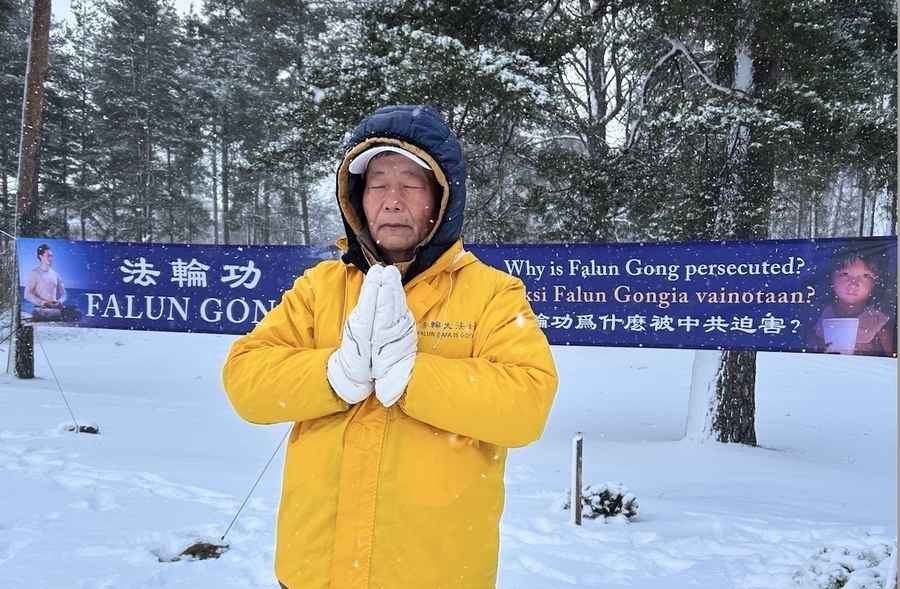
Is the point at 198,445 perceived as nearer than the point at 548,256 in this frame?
No

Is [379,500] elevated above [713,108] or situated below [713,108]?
below

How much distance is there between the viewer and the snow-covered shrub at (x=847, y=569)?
2832mm

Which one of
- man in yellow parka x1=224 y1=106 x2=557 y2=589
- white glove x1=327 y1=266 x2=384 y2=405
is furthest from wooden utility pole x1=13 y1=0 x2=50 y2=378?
white glove x1=327 y1=266 x2=384 y2=405

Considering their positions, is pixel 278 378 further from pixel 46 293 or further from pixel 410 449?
pixel 46 293

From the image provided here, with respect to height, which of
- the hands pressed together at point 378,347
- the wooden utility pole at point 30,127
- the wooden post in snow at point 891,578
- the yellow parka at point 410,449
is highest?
the wooden utility pole at point 30,127

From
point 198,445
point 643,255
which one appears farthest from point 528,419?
point 198,445

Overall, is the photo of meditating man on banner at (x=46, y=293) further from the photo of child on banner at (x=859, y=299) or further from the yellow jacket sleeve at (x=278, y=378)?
the photo of child on banner at (x=859, y=299)

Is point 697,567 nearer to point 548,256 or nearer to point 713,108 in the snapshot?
point 548,256

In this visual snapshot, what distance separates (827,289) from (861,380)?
492 inches

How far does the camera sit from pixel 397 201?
1.61 m

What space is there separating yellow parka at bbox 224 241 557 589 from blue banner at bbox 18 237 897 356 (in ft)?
13.9

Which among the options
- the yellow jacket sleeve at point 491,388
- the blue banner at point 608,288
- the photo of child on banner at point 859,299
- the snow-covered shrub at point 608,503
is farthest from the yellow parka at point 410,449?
the photo of child on banner at point 859,299

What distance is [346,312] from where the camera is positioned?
5.30ft

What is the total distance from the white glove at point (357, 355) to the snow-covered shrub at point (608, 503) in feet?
11.6
